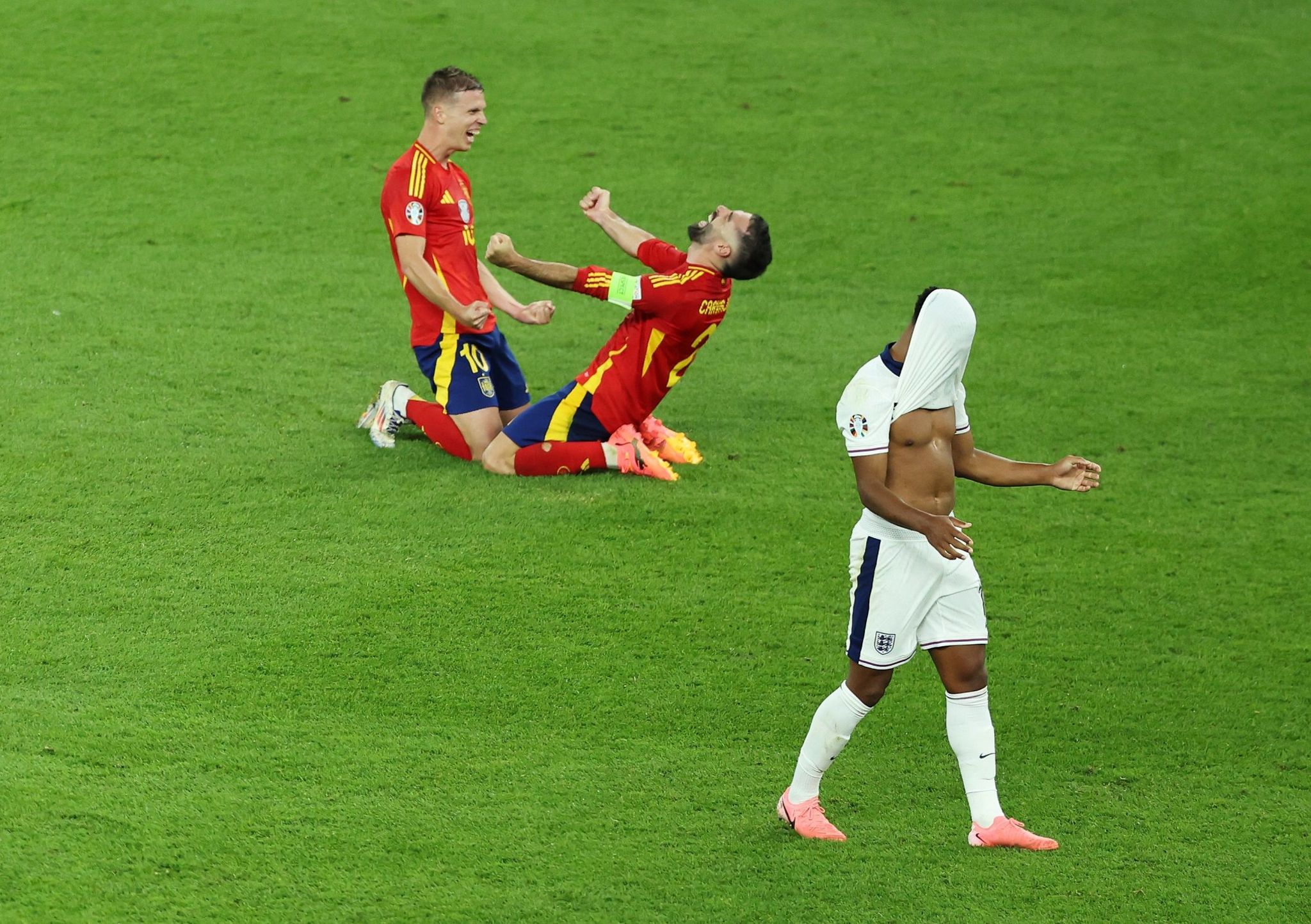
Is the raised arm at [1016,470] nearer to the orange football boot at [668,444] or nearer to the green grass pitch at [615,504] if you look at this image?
the green grass pitch at [615,504]

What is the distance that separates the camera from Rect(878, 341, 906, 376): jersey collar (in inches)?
156

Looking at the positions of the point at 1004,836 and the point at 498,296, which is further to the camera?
the point at 498,296

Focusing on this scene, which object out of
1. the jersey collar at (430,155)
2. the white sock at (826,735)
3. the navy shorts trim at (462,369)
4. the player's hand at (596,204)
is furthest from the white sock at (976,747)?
the jersey collar at (430,155)

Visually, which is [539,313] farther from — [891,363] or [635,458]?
[891,363]

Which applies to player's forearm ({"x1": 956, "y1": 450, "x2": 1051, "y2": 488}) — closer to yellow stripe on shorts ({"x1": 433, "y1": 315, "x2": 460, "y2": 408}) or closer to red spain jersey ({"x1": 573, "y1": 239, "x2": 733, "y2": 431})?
red spain jersey ({"x1": 573, "y1": 239, "x2": 733, "y2": 431})

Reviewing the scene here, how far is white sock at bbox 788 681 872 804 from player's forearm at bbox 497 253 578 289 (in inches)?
110

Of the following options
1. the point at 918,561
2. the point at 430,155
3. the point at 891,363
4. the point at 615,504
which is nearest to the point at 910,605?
the point at 918,561

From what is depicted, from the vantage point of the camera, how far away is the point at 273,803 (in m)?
4.09

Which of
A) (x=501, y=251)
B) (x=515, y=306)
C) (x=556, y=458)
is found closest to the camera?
(x=501, y=251)

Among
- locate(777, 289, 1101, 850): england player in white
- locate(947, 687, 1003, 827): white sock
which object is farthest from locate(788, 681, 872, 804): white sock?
locate(947, 687, 1003, 827): white sock

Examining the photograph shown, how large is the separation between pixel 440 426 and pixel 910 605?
3349 mm

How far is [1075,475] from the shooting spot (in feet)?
13.1

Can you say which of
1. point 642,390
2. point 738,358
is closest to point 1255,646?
point 642,390

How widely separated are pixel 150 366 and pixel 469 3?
273 inches
